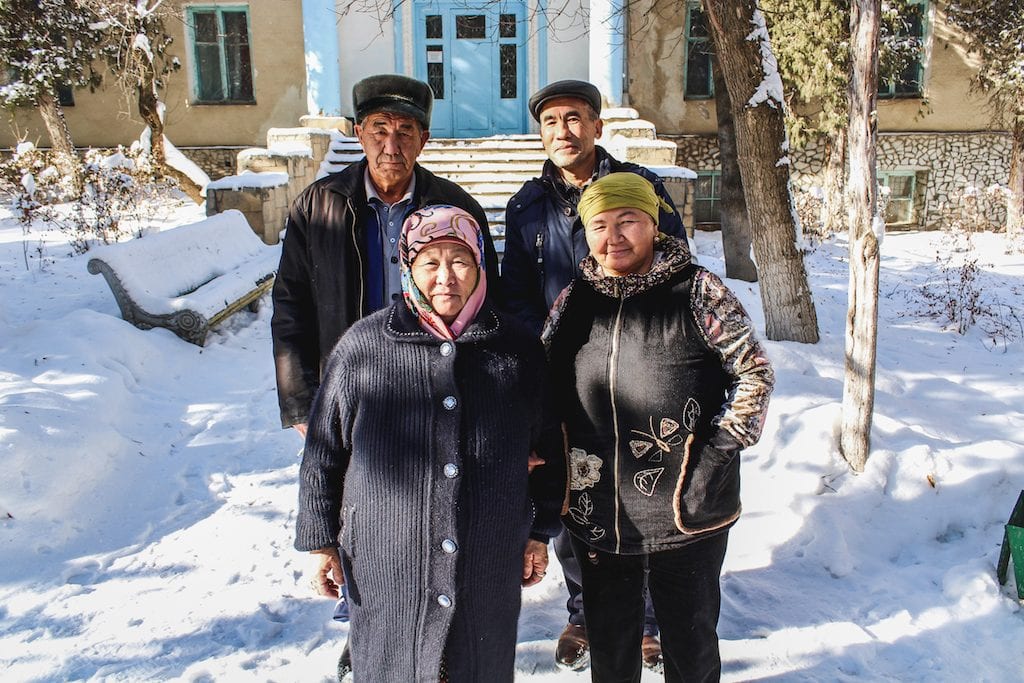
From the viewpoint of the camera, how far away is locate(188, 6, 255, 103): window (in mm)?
12539

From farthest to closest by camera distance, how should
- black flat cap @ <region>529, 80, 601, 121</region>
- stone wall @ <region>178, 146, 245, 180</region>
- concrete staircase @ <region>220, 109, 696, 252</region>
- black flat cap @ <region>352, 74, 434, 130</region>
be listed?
1. stone wall @ <region>178, 146, 245, 180</region>
2. concrete staircase @ <region>220, 109, 696, 252</region>
3. black flat cap @ <region>529, 80, 601, 121</region>
4. black flat cap @ <region>352, 74, 434, 130</region>

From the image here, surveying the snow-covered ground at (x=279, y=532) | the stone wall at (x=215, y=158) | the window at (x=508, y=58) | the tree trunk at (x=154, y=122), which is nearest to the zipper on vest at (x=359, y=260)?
the snow-covered ground at (x=279, y=532)

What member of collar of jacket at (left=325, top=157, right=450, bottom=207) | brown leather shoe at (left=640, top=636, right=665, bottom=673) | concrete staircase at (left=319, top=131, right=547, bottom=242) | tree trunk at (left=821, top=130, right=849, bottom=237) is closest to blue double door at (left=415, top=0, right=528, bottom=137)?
concrete staircase at (left=319, top=131, right=547, bottom=242)

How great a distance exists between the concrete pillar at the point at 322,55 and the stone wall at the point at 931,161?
5736 millimetres

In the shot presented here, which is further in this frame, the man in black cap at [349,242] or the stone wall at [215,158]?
the stone wall at [215,158]

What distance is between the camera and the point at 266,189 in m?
8.15

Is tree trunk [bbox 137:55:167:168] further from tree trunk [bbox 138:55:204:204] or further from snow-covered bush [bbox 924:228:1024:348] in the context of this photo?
snow-covered bush [bbox 924:228:1024:348]

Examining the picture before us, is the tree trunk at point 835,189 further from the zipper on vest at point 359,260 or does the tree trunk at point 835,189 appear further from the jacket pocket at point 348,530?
the jacket pocket at point 348,530

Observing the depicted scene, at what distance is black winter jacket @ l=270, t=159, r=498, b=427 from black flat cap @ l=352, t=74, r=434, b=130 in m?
0.21

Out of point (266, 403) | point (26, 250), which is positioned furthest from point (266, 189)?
point (266, 403)

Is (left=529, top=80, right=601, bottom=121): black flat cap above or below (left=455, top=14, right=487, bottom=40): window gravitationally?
below

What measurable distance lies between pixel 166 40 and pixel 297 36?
2177 mm

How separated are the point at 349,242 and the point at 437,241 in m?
0.70

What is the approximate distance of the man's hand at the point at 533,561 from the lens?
1.91 meters
